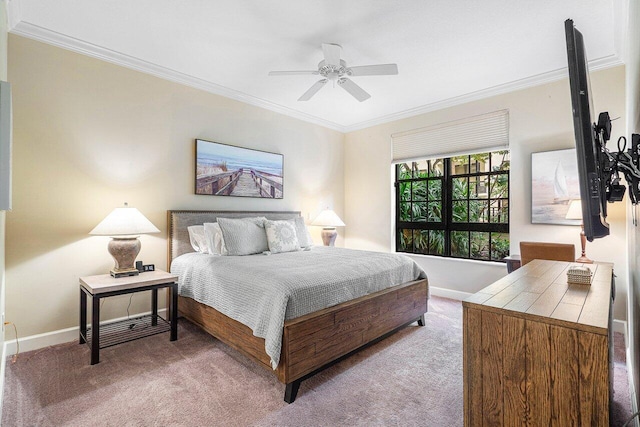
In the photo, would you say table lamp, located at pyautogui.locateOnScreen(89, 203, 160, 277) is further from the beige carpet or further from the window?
the window

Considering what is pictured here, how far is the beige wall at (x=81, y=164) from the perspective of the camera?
2584 mm

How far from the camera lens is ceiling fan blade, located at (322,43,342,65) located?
2.58m

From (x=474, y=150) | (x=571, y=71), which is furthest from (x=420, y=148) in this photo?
(x=571, y=71)

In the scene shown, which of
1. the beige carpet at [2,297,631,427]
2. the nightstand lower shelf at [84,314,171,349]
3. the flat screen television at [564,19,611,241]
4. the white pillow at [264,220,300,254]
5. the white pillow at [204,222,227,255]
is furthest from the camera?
the white pillow at [264,220,300,254]

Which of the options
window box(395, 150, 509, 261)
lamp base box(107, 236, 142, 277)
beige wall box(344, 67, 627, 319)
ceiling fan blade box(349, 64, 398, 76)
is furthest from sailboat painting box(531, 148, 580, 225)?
lamp base box(107, 236, 142, 277)

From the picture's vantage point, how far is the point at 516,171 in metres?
3.64

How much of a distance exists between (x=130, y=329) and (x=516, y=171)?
4.42 metres

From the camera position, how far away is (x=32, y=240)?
2.62m

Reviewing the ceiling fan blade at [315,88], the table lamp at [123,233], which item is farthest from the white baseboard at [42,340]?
the ceiling fan blade at [315,88]

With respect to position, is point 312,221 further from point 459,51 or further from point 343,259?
point 459,51

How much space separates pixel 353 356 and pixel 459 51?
2.89 m

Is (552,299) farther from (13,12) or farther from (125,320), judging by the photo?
(13,12)

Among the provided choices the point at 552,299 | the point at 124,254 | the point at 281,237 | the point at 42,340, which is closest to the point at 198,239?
the point at 124,254

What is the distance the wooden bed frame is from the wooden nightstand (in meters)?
0.24
